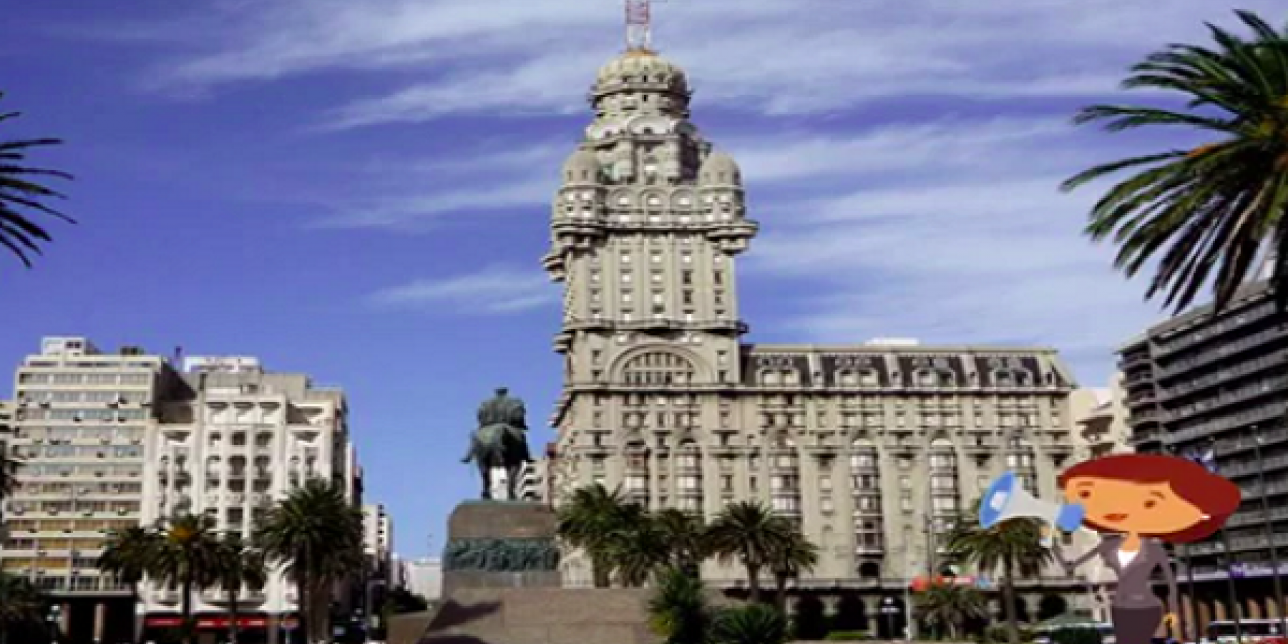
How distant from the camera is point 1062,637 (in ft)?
268

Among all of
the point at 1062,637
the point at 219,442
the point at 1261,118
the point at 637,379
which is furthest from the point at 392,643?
the point at 219,442

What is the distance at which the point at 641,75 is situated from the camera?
16625 cm

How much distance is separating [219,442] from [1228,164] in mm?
134324

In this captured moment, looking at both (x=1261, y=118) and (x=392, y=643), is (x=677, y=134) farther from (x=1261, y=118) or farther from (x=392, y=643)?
(x=1261, y=118)

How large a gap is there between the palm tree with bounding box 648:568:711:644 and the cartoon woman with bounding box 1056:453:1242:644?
109 feet

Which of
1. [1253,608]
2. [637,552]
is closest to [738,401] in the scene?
[637,552]

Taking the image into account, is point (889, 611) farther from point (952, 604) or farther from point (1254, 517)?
point (1254, 517)

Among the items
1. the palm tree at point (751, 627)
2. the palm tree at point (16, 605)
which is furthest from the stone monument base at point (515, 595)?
the palm tree at point (16, 605)

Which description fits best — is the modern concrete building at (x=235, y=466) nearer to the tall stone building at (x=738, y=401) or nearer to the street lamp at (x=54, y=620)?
the street lamp at (x=54, y=620)

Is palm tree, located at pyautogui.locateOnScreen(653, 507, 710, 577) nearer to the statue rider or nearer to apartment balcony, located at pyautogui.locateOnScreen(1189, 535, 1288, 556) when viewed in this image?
the statue rider

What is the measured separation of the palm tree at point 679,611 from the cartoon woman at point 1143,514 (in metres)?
33.1

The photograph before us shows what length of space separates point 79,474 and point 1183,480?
13644 cm

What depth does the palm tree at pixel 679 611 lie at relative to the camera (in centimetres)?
6944

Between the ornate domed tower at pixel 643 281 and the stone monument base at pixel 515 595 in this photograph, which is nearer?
the stone monument base at pixel 515 595
